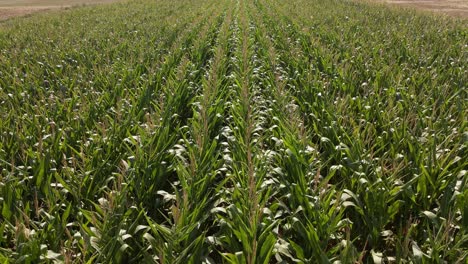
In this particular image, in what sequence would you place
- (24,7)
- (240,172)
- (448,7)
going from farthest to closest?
(24,7) < (448,7) < (240,172)

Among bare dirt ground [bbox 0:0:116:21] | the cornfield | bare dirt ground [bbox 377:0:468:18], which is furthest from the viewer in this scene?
bare dirt ground [bbox 0:0:116:21]

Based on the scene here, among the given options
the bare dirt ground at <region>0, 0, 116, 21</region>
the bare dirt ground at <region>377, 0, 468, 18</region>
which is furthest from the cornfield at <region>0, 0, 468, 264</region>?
the bare dirt ground at <region>0, 0, 116, 21</region>

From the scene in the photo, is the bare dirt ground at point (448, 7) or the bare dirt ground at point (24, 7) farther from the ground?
the bare dirt ground at point (24, 7)

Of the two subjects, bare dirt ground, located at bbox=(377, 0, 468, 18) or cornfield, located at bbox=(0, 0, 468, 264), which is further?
bare dirt ground, located at bbox=(377, 0, 468, 18)

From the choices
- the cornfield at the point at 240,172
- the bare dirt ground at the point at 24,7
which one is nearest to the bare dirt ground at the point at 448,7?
the cornfield at the point at 240,172

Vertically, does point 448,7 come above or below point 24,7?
below

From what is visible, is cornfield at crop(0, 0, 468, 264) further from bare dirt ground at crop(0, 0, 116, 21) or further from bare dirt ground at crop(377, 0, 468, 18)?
bare dirt ground at crop(0, 0, 116, 21)

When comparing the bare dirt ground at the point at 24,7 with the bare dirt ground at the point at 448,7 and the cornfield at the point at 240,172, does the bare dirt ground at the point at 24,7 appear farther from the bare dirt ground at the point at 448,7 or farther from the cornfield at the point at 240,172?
the bare dirt ground at the point at 448,7

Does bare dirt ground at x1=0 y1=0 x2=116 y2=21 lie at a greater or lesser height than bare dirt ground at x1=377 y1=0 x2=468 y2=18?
greater

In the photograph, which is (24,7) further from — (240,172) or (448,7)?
(240,172)

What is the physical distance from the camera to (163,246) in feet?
7.29

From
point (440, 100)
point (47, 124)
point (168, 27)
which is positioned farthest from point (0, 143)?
point (168, 27)

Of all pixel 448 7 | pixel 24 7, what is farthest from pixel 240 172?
pixel 24 7

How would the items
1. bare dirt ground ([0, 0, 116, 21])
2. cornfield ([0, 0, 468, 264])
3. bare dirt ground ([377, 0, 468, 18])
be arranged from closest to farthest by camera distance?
cornfield ([0, 0, 468, 264])
bare dirt ground ([377, 0, 468, 18])
bare dirt ground ([0, 0, 116, 21])
